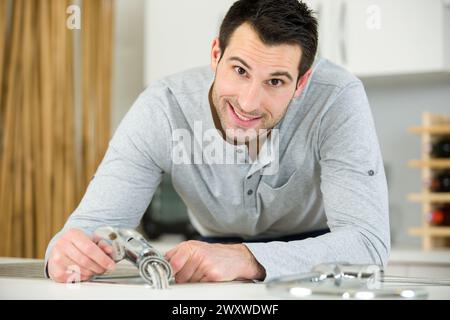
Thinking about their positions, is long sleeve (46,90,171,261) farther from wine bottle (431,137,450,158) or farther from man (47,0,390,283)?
wine bottle (431,137,450,158)

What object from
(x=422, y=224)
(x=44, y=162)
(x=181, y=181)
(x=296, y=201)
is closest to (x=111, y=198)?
(x=181, y=181)

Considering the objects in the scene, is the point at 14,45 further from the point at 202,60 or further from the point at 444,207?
the point at 444,207

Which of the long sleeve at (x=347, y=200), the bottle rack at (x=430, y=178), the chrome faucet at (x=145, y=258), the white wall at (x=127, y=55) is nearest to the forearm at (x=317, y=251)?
the long sleeve at (x=347, y=200)

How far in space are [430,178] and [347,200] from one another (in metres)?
1.28

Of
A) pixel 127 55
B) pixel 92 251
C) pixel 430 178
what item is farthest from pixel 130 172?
pixel 127 55

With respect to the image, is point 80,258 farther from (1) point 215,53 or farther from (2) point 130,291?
(1) point 215,53

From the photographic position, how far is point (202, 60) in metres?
2.55

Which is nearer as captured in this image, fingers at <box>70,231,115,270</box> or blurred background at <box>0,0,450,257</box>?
fingers at <box>70,231,115,270</box>

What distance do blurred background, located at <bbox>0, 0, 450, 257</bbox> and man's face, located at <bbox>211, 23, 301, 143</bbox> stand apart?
1.14 m

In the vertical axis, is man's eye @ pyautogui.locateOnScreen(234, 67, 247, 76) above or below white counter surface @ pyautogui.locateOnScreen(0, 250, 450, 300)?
above

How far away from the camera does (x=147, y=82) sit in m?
2.63

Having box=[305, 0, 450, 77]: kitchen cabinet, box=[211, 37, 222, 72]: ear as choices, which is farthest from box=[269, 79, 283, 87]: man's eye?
box=[305, 0, 450, 77]: kitchen cabinet

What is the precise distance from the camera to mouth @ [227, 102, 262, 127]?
1.14 metres

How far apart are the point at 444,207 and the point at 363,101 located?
3.93ft
